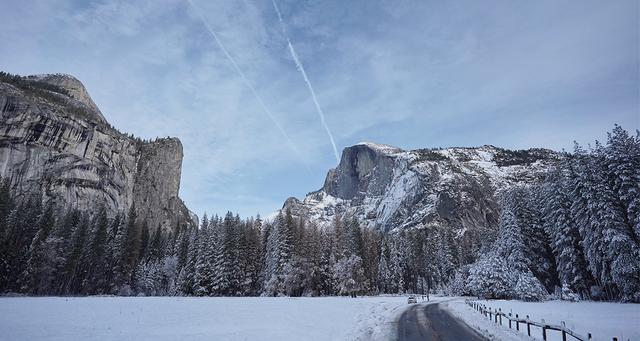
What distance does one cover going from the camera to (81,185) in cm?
12900

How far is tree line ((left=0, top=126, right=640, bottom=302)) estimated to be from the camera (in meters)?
34.3

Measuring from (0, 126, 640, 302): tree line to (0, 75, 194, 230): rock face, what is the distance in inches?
1558

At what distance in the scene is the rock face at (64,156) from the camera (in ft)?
392

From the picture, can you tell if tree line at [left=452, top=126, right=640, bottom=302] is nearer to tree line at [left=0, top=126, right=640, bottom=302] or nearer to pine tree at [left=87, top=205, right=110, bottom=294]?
tree line at [left=0, top=126, right=640, bottom=302]

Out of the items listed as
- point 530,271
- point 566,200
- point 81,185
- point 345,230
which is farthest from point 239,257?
point 81,185

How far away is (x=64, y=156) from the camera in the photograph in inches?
5069

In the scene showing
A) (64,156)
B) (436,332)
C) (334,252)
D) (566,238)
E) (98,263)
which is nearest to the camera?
(436,332)

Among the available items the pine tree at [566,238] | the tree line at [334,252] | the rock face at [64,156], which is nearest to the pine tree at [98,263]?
the tree line at [334,252]

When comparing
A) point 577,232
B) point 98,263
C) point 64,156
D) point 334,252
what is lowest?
point 98,263

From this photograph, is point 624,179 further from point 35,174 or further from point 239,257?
point 35,174

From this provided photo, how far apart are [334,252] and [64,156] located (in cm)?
11515

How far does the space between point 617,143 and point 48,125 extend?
15571cm

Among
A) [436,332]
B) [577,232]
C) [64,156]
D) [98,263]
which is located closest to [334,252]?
[577,232]

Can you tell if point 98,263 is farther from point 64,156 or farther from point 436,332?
point 64,156
